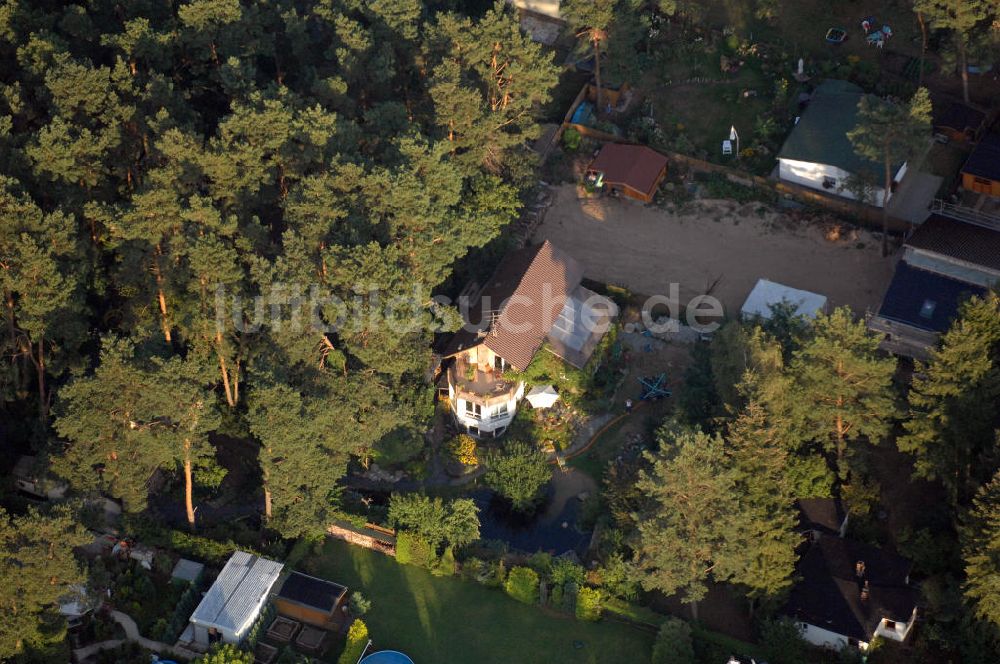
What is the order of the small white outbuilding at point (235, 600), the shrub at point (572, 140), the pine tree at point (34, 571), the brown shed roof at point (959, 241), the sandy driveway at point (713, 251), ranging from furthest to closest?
1. the shrub at point (572, 140)
2. the sandy driveway at point (713, 251)
3. the brown shed roof at point (959, 241)
4. the small white outbuilding at point (235, 600)
5. the pine tree at point (34, 571)

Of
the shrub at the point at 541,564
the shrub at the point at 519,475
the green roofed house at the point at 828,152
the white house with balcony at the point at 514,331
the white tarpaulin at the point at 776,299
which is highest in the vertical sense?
the green roofed house at the point at 828,152

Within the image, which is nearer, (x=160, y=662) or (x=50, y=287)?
(x=160, y=662)

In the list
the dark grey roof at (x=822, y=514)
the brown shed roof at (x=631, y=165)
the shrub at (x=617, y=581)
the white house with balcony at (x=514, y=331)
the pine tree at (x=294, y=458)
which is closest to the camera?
the pine tree at (x=294, y=458)

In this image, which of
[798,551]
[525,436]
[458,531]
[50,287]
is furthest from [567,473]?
[50,287]

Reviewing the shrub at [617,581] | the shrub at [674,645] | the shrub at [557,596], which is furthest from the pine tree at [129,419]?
the shrub at [674,645]

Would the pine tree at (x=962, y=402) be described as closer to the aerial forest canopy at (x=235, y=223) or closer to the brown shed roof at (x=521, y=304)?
the brown shed roof at (x=521, y=304)

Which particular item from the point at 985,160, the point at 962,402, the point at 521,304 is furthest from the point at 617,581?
the point at 985,160

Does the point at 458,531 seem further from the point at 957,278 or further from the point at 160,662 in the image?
the point at 957,278
